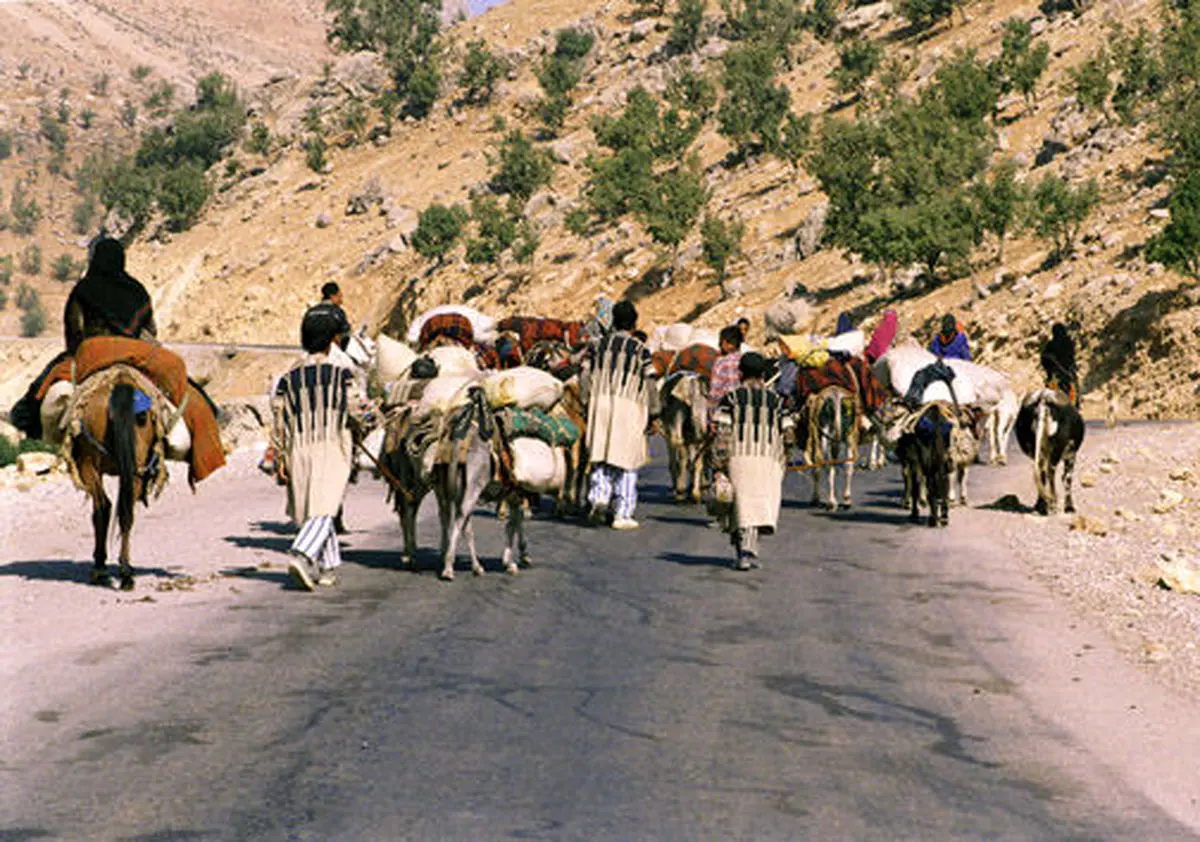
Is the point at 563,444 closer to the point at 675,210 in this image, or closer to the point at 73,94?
the point at 675,210

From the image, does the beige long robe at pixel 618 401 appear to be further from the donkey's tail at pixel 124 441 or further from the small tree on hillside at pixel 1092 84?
the small tree on hillside at pixel 1092 84

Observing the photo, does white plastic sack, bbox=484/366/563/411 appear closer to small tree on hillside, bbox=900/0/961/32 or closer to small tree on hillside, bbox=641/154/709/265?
small tree on hillside, bbox=641/154/709/265

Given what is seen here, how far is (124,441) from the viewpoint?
1207cm

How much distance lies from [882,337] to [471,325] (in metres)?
8.74

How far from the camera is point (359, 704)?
8719 mm

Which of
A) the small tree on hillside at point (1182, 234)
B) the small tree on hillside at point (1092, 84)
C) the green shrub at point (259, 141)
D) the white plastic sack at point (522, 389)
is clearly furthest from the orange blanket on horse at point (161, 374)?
the green shrub at point (259, 141)

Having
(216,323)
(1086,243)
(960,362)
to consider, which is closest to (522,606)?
(960,362)

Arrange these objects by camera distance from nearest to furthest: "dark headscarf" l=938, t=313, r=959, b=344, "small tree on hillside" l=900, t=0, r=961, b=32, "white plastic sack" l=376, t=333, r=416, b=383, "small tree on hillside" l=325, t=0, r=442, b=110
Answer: "white plastic sack" l=376, t=333, r=416, b=383, "dark headscarf" l=938, t=313, r=959, b=344, "small tree on hillside" l=900, t=0, r=961, b=32, "small tree on hillside" l=325, t=0, r=442, b=110

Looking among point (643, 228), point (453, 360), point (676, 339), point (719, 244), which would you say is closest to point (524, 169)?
point (643, 228)

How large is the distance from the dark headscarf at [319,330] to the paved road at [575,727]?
194cm

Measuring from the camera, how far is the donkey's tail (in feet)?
39.7

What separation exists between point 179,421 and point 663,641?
4.41 metres

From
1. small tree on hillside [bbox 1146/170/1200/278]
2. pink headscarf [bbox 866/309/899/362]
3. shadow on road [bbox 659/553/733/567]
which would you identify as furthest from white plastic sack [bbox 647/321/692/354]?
small tree on hillside [bbox 1146/170/1200/278]

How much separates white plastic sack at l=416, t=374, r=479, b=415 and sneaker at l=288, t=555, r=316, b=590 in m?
1.67
